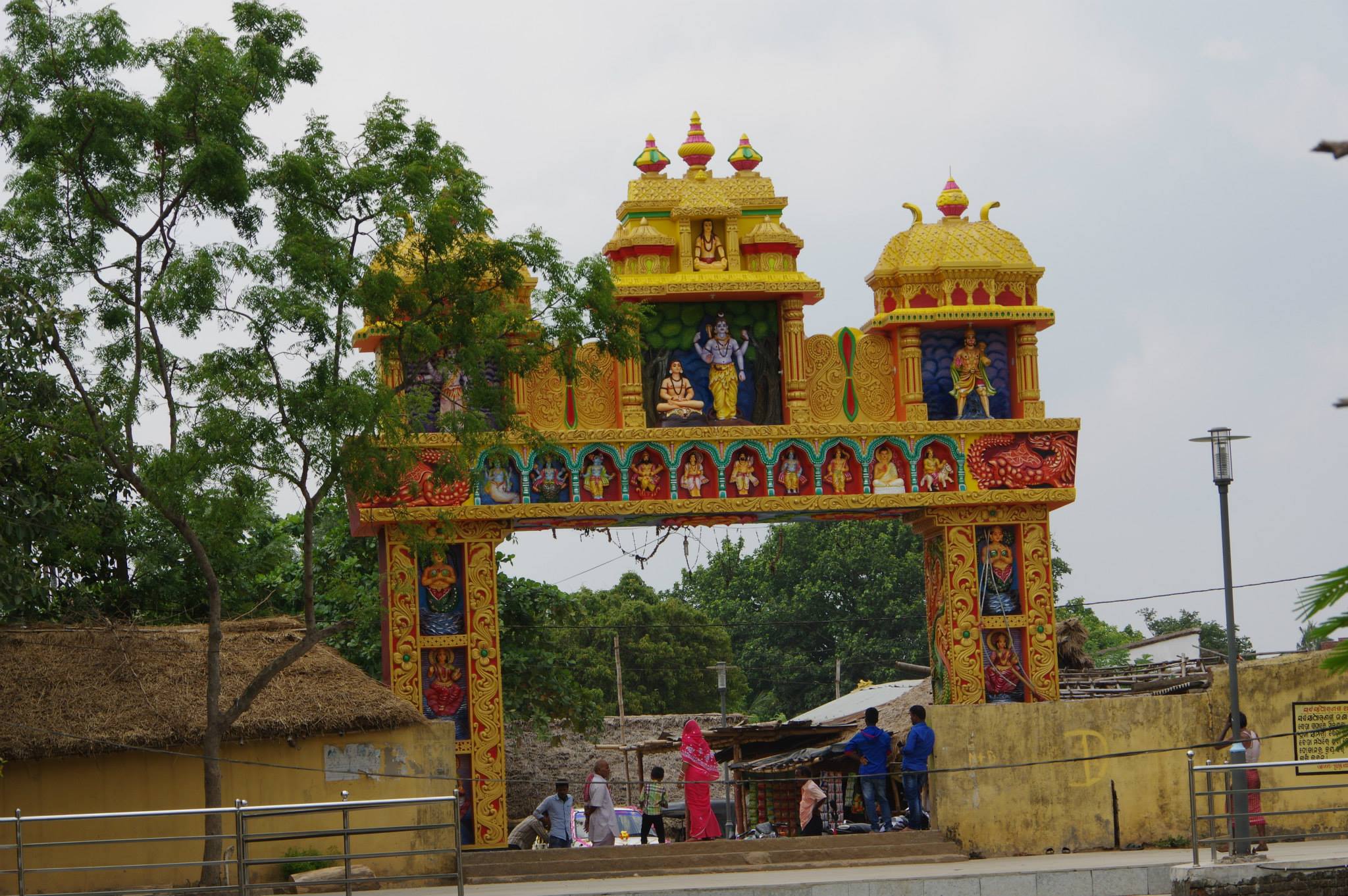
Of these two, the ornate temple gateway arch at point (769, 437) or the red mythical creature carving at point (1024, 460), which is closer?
the ornate temple gateway arch at point (769, 437)

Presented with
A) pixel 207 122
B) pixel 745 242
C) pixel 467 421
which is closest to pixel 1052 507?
pixel 745 242

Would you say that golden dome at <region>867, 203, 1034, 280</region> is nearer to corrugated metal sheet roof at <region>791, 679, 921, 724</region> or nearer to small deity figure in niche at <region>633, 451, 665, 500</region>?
small deity figure in niche at <region>633, 451, 665, 500</region>

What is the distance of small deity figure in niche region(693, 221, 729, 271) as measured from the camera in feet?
63.9

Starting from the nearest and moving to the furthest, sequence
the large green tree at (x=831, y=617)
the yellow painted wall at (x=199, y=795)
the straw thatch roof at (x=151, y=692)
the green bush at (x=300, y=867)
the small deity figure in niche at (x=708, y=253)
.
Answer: the yellow painted wall at (x=199, y=795) → the straw thatch roof at (x=151, y=692) → the green bush at (x=300, y=867) → the small deity figure in niche at (x=708, y=253) → the large green tree at (x=831, y=617)

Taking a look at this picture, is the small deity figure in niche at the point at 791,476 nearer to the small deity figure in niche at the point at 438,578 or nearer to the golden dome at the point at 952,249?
the golden dome at the point at 952,249

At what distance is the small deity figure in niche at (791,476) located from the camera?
63.7 ft

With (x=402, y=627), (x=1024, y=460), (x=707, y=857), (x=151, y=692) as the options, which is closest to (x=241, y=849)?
(x=151, y=692)

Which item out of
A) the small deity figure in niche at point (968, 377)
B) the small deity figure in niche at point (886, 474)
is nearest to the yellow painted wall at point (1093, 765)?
the small deity figure in niche at point (886, 474)

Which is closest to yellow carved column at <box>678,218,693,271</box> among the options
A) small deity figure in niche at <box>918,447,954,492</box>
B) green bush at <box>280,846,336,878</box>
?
small deity figure in niche at <box>918,447,954,492</box>

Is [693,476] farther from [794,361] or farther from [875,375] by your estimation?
[875,375]

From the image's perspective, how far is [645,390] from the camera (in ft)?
64.5

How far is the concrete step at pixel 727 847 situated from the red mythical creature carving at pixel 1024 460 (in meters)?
3.90

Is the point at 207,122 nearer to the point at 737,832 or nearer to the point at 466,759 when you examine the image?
the point at 466,759

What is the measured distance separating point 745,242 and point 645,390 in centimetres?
193
